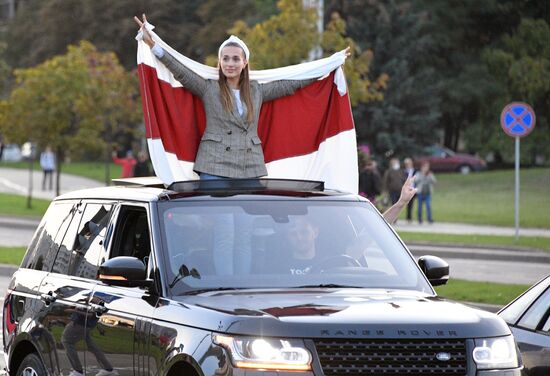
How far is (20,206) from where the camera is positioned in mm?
45531

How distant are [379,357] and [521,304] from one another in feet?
5.35

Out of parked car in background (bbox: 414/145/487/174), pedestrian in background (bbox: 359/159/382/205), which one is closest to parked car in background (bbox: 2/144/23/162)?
parked car in background (bbox: 414/145/487/174)

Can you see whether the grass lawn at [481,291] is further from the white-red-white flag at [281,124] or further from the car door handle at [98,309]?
the car door handle at [98,309]

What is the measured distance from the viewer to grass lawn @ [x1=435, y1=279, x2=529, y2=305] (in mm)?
17484

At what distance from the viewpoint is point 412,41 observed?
6831 cm

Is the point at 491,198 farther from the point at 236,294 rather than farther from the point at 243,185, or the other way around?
the point at 236,294

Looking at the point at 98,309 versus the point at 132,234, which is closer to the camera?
the point at 98,309

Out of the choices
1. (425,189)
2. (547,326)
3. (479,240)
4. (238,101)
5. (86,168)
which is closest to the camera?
(547,326)

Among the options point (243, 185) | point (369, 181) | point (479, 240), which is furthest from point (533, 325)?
point (369, 181)

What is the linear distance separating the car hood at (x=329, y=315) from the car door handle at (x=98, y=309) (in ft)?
2.27

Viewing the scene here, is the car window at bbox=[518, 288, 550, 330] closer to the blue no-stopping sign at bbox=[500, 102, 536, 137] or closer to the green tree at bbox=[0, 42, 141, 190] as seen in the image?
the blue no-stopping sign at bbox=[500, 102, 536, 137]

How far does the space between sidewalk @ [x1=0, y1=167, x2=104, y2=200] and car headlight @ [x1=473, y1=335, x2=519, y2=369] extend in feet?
153

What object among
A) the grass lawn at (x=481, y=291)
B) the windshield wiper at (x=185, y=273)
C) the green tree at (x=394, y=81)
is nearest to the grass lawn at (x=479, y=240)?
the grass lawn at (x=481, y=291)

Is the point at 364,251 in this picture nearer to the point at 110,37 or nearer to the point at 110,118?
the point at 110,118
